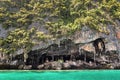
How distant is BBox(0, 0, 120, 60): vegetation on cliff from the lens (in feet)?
133

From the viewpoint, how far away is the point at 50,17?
43375 mm

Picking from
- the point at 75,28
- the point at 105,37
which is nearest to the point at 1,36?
the point at 75,28

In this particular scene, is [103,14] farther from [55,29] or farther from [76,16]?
[55,29]

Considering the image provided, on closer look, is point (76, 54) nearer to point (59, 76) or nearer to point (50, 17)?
point (50, 17)

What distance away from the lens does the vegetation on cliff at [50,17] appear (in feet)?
133

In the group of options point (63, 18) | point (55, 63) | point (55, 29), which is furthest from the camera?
point (63, 18)

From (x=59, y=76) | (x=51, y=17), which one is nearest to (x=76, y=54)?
(x=51, y=17)

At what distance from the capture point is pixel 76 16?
4372cm

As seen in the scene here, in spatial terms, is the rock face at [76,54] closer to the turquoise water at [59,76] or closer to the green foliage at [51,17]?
the green foliage at [51,17]

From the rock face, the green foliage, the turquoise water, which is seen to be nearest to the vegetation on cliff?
the green foliage

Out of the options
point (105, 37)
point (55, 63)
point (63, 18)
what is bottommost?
point (55, 63)

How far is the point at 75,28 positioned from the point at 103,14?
514 cm

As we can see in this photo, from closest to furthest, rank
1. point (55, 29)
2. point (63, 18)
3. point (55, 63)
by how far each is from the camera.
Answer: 1. point (55, 63)
2. point (55, 29)
3. point (63, 18)

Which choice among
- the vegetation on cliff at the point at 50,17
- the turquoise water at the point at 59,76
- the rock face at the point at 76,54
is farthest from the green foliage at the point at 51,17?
the turquoise water at the point at 59,76
